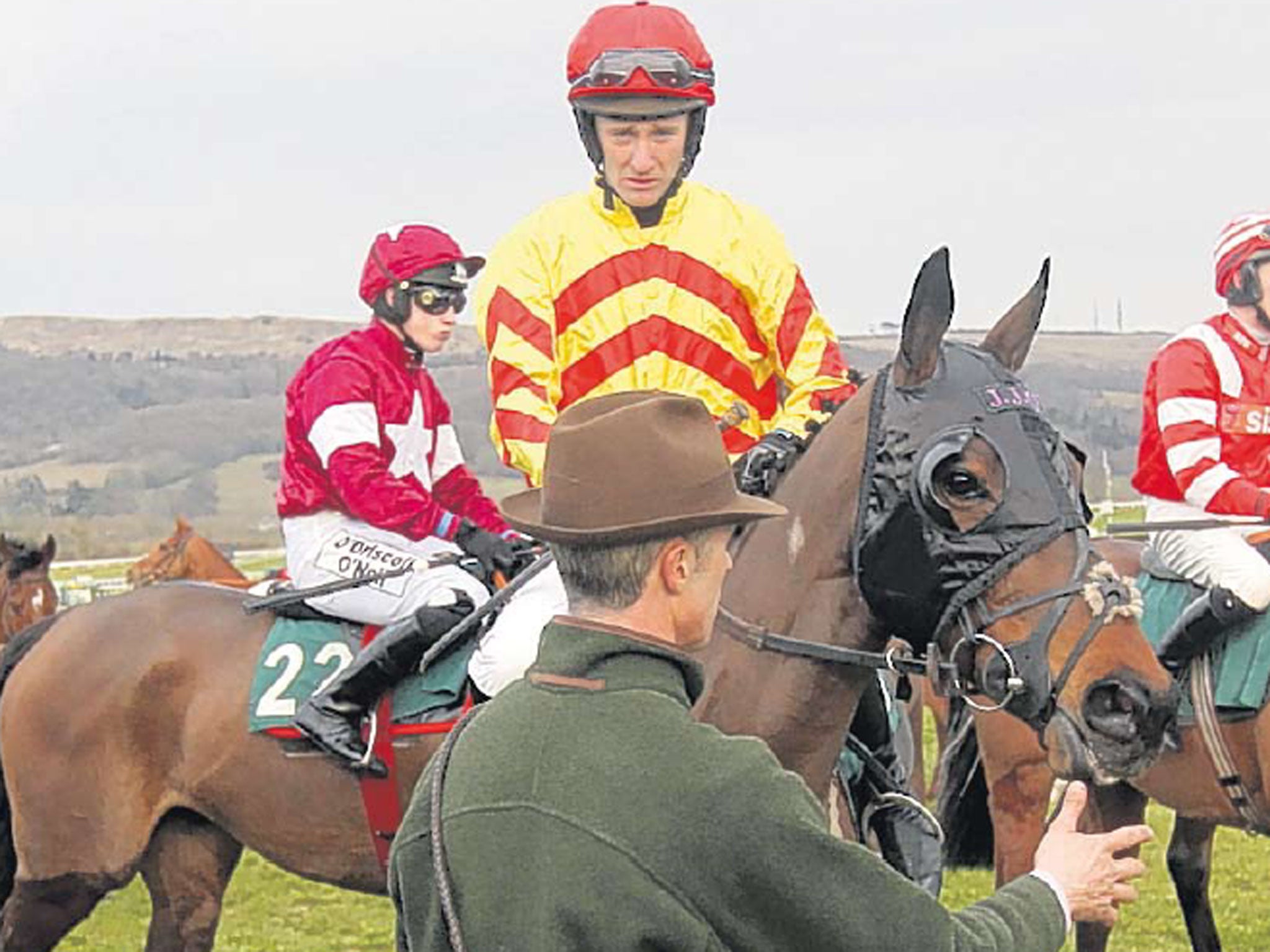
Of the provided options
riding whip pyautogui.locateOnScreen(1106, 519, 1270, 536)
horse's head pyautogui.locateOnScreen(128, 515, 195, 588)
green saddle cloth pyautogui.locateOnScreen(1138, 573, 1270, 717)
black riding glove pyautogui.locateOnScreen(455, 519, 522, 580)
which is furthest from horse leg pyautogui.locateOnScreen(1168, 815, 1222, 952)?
horse's head pyautogui.locateOnScreen(128, 515, 195, 588)

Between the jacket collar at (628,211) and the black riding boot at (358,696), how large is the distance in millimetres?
1649

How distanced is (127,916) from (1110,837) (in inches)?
319

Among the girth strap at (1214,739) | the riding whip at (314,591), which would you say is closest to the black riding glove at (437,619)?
the riding whip at (314,591)

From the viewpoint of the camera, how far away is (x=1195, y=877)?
801 centimetres

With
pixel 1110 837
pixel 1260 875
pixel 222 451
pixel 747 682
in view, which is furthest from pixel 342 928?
pixel 222 451

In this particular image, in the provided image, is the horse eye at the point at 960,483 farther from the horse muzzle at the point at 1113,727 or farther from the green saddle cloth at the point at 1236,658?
the green saddle cloth at the point at 1236,658

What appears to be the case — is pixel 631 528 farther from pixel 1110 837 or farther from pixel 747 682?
pixel 747 682

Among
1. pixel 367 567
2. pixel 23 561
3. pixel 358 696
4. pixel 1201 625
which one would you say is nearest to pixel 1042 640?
pixel 358 696

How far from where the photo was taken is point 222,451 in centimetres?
7719

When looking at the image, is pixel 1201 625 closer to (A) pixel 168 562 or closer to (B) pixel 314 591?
(B) pixel 314 591

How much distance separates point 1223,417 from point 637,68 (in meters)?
3.66

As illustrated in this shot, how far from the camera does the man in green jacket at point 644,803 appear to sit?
2139 mm

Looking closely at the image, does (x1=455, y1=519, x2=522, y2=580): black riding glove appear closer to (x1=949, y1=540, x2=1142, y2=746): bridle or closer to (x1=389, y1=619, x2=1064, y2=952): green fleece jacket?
(x1=949, y1=540, x2=1142, y2=746): bridle

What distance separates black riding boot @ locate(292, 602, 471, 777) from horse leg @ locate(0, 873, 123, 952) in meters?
0.97
